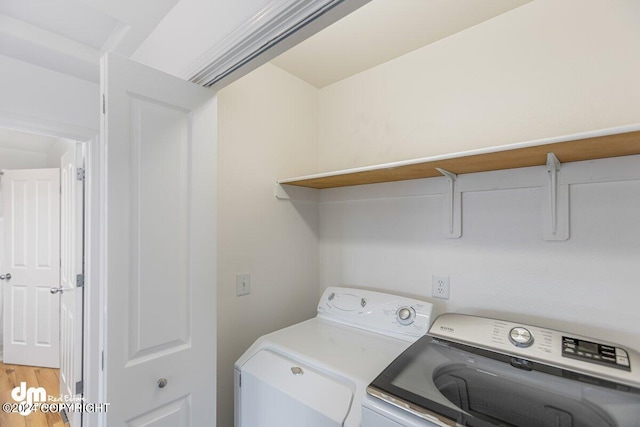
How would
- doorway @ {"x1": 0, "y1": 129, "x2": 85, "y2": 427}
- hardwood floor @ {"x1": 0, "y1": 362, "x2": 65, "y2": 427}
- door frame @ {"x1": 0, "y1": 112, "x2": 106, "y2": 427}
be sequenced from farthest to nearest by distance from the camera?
doorway @ {"x1": 0, "y1": 129, "x2": 85, "y2": 427}, hardwood floor @ {"x1": 0, "y1": 362, "x2": 65, "y2": 427}, door frame @ {"x1": 0, "y1": 112, "x2": 106, "y2": 427}

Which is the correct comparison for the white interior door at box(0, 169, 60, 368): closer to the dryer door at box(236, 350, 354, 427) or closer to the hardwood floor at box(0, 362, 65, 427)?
the hardwood floor at box(0, 362, 65, 427)

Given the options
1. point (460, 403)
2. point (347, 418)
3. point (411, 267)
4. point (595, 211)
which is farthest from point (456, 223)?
point (347, 418)

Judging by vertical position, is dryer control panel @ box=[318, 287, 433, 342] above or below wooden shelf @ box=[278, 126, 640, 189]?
below

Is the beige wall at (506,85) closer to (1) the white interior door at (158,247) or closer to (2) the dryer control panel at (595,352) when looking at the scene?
(2) the dryer control panel at (595,352)

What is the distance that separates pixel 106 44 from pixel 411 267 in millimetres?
1998

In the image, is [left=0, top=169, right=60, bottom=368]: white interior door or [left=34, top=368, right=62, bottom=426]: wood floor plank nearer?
[left=34, top=368, right=62, bottom=426]: wood floor plank

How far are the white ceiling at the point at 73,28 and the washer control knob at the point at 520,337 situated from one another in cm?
189

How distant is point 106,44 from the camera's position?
1.50 meters

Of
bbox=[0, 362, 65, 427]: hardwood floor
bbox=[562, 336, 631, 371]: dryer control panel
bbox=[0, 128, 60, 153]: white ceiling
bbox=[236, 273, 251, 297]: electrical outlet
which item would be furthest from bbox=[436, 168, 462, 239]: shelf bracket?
bbox=[0, 128, 60, 153]: white ceiling

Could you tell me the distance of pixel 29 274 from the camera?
9.70ft

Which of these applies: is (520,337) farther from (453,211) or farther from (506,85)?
(506,85)

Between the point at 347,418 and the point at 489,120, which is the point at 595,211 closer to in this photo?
the point at 489,120

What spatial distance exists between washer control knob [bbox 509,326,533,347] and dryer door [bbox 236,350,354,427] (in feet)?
2.09

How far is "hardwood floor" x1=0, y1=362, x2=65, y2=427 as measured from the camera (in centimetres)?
218
